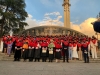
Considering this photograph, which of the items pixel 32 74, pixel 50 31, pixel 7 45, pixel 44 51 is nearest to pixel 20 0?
pixel 50 31

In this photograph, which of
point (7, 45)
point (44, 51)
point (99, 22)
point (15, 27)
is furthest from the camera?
point (15, 27)

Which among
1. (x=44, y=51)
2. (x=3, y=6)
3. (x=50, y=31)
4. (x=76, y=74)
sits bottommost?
(x=76, y=74)

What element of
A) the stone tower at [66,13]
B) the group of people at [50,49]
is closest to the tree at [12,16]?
the stone tower at [66,13]

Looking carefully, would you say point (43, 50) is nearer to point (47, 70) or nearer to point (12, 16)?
point (47, 70)

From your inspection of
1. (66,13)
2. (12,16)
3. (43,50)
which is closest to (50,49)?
(43,50)

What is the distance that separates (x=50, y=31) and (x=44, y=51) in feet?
52.1

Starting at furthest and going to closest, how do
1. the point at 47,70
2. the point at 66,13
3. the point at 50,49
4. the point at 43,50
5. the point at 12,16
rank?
1. the point at 66,13
2. the point at 12,16
3. the point at 43,50
4. the point at 50,49
5. the point at 47,70

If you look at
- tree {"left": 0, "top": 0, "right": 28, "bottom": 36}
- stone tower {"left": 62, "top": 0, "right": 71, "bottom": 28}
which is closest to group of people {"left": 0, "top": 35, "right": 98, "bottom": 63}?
tree {"left": 0, "top": 0, "right": 28, "bottom": 36}

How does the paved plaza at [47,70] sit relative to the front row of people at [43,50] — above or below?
below

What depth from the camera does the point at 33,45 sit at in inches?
517

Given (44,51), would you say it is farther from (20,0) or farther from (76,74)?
(20,0)

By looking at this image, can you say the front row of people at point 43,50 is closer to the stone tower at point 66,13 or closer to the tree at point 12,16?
the tree at point 12,16

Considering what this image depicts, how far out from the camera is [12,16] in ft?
112

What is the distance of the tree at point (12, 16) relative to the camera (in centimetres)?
3442
